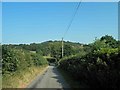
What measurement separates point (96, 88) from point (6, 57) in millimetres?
9902

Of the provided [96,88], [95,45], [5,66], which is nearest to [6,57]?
[5,66]

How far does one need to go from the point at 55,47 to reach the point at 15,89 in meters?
127

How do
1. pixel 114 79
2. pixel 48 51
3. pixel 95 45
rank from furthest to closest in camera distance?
pixel 48 51, pixel 95 45, pixel 114 79

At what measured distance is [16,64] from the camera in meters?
26.0

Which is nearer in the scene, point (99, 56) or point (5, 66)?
point (99, 56)

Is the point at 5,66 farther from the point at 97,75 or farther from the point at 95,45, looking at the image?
the point at 97,75

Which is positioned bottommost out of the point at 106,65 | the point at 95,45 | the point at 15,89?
the point at 15,89

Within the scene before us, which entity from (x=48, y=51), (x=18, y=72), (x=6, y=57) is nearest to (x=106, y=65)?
(x=6, y=57)

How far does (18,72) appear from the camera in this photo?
27.7 meters

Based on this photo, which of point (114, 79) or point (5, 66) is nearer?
point (114, 79)

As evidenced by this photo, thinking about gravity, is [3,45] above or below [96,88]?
above

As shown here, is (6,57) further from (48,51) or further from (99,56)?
(48,51)

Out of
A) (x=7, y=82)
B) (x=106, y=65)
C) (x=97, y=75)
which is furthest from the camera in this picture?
(x=7, y=82)

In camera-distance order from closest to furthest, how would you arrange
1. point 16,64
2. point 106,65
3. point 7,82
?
point 106,65, point 7,82, point 16,64
